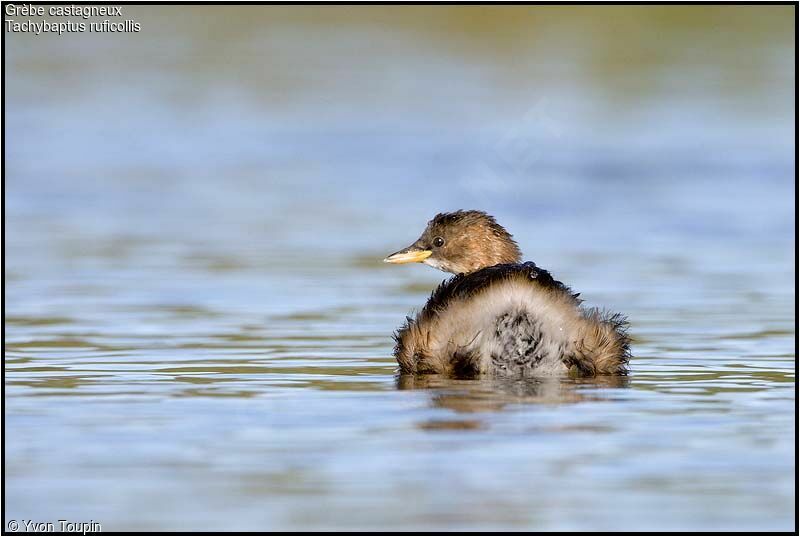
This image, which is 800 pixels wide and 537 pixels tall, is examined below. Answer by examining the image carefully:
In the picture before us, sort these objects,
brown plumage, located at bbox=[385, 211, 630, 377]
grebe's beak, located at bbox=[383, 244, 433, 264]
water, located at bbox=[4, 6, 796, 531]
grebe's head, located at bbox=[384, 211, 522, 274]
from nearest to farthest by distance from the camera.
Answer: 1. water, located at bbox=[4, 6, 796, 531]
2. brown plumage, located at bbox=[385, 211, 630, 377]
3. grebe's head, located at bbox=[384, 211, 522, 274]
4. grebe's beak, located at bbox=[383, 244, 433, 264]

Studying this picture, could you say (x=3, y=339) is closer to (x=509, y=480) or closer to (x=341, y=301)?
(x=341, y=301)

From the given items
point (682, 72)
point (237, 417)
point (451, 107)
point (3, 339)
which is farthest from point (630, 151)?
point (237, 417)

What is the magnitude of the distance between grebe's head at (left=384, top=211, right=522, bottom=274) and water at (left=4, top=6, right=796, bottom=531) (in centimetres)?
58

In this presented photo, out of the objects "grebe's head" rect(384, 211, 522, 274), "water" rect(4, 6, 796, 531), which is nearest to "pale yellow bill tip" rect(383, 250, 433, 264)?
"grebe's head" rect(384, 211, 522, 274)

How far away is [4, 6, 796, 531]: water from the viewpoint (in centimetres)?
602

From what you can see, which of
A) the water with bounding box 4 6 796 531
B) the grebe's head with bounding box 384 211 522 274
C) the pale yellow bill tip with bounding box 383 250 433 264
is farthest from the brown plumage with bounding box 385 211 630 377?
the pale yellow bill tip with bounding box 383 250 433 264

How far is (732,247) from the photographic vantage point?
545 inches

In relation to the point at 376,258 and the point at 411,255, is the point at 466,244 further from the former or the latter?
the point at 376,258

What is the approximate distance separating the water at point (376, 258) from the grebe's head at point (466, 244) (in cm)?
58

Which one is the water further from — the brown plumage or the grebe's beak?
the grebe's beak

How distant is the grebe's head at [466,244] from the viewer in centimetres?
971

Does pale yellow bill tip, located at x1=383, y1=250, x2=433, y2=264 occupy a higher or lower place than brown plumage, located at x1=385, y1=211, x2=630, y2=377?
higher

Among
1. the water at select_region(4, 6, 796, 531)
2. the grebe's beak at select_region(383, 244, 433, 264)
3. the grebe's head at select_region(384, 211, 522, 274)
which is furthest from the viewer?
the grebe's beak at select_region(383, 244, 433, 264)

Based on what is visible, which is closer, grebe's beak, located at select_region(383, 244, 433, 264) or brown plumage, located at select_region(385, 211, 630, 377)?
brown plumage, located at select_region(385, 211, 630, 377)
